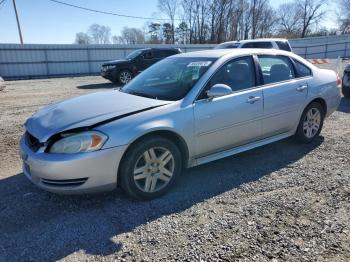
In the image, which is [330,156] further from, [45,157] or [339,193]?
[45,157]

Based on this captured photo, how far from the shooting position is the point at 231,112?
3928 mm

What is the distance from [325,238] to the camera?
9.08 feet

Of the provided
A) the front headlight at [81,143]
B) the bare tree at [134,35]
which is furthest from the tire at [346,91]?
the bare tree at [134,35]

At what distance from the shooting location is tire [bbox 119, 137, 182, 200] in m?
3.26

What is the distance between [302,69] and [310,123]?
89cm

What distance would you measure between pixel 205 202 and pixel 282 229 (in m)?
0.86

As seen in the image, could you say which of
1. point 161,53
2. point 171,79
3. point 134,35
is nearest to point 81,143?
point 171,79

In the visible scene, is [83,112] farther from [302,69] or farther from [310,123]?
[310,123]

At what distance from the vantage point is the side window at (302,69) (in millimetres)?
4941

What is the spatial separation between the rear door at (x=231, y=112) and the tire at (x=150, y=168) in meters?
0.39

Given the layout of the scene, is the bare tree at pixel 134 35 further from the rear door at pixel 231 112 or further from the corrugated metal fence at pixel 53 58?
the rear door at pixel 231 112

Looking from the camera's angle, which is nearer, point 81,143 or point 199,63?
point 81,143

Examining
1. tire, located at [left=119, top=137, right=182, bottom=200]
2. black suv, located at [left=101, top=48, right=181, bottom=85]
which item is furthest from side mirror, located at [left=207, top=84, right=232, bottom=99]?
black suv, located at [left=101, top=48, right=181, bottom=85]

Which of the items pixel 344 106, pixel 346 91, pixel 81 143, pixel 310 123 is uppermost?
pixel 81 143
